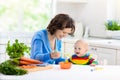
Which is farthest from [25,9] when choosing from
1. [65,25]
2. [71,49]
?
[65,25]

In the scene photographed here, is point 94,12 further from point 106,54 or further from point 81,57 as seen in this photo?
point 81,57

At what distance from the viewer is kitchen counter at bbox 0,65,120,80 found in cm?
200

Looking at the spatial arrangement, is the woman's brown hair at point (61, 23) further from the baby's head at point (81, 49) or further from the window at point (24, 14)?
the window at point (24, 14)

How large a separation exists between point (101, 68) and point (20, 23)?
252cm

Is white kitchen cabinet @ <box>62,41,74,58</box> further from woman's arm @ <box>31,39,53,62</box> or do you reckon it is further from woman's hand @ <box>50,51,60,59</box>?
woman's hand @ <box>50,51,60,59</box>

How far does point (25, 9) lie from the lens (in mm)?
4723

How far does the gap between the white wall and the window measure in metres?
0.31

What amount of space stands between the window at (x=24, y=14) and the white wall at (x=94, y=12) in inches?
12.0

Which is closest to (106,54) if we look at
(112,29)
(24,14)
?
(112,29)

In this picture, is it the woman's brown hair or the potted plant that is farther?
the potted plant

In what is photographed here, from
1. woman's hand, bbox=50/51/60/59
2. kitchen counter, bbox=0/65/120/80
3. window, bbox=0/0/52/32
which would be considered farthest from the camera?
window, bbox=0/0/52/32

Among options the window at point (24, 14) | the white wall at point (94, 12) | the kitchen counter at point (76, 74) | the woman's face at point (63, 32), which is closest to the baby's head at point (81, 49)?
the woman's face at point (63, 32)

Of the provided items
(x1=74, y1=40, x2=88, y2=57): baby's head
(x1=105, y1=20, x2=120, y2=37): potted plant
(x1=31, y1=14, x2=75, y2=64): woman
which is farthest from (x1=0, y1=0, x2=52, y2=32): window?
(x1=74, y1=40, x2=88, y2=57): baby's head

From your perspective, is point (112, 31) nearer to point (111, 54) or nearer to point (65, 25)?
point (111, 54)
